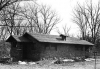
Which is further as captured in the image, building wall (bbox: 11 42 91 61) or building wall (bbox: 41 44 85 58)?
building wall (bbox: 41 44 85 58)

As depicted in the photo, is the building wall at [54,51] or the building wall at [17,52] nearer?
the building wall at [17,52]

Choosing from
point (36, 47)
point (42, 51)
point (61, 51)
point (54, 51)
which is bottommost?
point (61, 51)

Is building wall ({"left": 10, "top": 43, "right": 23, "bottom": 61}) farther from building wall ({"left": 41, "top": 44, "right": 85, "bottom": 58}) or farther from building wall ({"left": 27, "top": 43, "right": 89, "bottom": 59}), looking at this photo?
building wall ({"left": 41, "top": 44, "right": 85, "bottom": 58})

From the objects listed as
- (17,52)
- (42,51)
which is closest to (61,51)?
(42,51)

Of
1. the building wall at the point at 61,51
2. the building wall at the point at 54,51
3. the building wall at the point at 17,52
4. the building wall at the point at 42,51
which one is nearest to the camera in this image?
the building wall at the point at 17,52

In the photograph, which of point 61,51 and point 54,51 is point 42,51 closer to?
point 54,51

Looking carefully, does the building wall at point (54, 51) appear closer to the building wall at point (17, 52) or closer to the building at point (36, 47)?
the building at point (36, 47)

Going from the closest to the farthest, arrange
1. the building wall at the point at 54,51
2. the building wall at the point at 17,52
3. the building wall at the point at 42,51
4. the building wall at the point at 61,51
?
1. the building wall at the point at 17,52
2. the building wall at the point at 42,51
3. the building wall at the point at 54,51
4. the building wall at the point at 61,51

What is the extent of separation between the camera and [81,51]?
25391mm

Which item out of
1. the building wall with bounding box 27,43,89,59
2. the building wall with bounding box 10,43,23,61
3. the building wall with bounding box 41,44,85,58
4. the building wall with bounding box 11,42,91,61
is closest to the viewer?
the building wall with bounding box 10,43,23,61

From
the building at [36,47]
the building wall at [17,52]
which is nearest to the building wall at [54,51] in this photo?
the building at [36,47]

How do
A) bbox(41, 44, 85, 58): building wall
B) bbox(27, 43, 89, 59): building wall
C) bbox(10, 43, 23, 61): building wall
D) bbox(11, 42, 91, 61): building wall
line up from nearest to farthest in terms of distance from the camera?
bbox(10, 43, 23, 61): building wall → bbox(11, 42, 91, 61): building wall → bbox(27, 43, 89, 59): building wall → bbox(41, 44, 85, 58): building wall

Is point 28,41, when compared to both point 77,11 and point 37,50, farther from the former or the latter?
point 77,11

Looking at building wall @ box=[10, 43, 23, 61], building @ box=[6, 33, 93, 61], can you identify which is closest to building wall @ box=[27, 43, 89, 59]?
building @ box=[6, 33, 93, 61]
